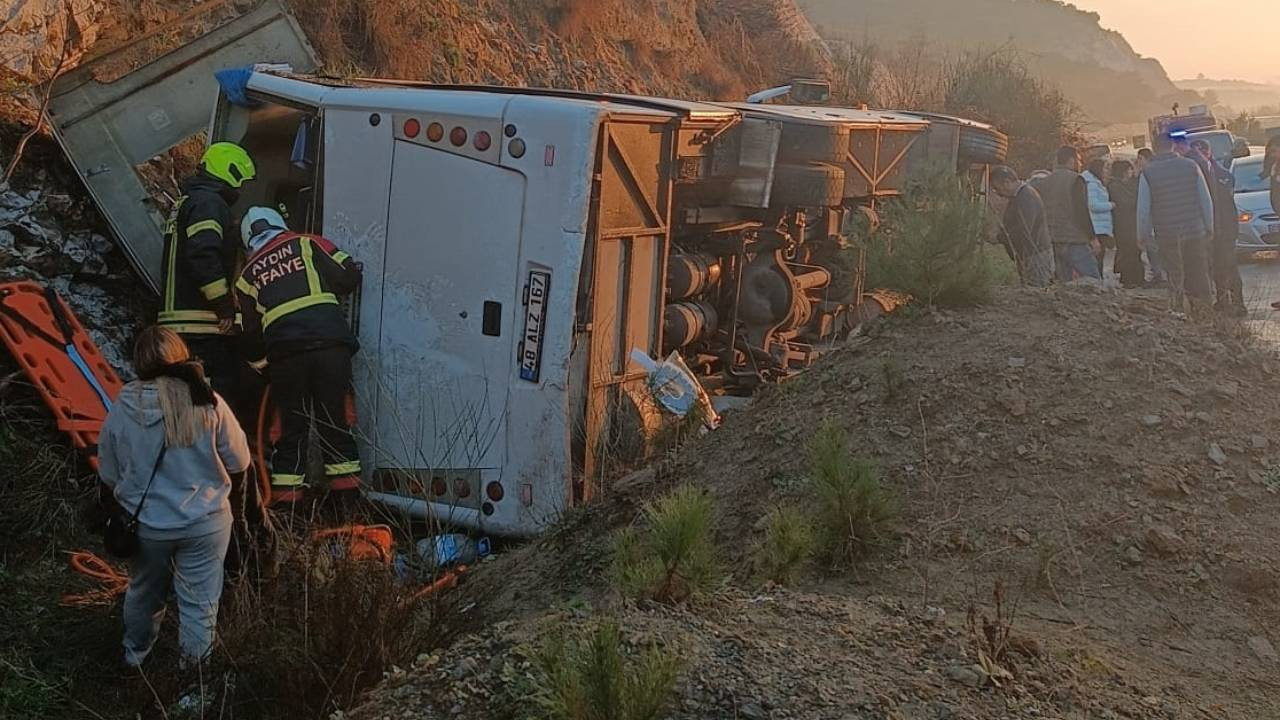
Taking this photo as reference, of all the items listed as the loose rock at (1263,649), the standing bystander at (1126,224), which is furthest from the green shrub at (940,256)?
the standing bystander at (1126,224)

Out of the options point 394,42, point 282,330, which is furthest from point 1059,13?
point 282,330

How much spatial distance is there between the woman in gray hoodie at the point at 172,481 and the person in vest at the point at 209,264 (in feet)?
5.82

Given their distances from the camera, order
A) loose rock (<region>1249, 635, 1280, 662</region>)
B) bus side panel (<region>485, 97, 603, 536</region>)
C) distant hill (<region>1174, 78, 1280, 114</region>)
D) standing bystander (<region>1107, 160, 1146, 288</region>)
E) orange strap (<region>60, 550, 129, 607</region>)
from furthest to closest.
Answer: distant hill (<region>1174, 78, 1280, 114</region>) < standing bystander (<region>1107, 160, 1146, 288</region>) < bus side panel (<region>485, 97, 603, 536</region>) < orange strap (<region>60, 550, 129, 607</region>) < loose rock (<region>1249, 635, 1280, 662</region>)

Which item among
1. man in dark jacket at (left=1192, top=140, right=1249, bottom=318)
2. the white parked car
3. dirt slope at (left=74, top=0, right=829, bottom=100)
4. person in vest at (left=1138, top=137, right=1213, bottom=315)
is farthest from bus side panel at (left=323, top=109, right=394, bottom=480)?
the white parked car

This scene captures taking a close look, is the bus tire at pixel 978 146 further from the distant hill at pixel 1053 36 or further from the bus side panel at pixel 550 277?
the distant hill at pixel 1053 36

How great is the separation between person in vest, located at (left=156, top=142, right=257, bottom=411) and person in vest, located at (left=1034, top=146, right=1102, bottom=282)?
656 centimetres

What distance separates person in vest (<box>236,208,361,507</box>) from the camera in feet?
17.9

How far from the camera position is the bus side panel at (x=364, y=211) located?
561 centimetres

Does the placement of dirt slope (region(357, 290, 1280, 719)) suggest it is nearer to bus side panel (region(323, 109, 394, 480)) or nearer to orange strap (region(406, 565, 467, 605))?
orange strap (region(406, 565, 467, 605))

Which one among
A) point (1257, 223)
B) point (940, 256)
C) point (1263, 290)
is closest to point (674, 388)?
point (940, 256)

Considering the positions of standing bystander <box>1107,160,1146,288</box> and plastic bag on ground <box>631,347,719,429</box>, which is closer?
plastic bag on ground <box>631,347,719,429</box>

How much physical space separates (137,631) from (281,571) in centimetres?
64

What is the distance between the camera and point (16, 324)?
5.63m

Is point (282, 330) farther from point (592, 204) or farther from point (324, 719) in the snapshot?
point (324, 719)
